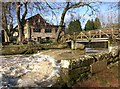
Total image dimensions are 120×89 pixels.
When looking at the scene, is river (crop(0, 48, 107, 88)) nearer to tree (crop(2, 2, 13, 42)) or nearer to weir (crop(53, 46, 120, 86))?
weir (crop(53, 46, 120, 86))

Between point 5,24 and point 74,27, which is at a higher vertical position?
point 5,24

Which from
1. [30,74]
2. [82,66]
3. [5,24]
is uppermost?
[5,24]

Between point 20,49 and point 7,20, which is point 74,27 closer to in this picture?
point 7,20

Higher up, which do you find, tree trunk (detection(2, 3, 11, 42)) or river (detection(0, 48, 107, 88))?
tree trunk (detection(2, 3, 11, 42))

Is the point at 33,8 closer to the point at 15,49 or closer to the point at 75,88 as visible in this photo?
the point at 15,49

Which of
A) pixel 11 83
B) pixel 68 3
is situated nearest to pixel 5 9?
pixel 68 3

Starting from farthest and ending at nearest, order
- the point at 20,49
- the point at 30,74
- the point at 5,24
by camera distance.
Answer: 1. the point at 5,24
2. the point at 20,49
3. the point at 30,74

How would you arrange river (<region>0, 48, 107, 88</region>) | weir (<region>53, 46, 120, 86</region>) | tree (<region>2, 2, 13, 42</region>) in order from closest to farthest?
weir (<region>53, 46, 120, 86</region>)
river (<region>0, 48, 107, 88</region>)
tree (<region>2, 2, 13, 42</region>)

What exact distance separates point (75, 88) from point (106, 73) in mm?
1546

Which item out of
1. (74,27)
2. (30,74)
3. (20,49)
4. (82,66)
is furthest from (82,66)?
(74,27)

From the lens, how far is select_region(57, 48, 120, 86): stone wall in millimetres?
7418

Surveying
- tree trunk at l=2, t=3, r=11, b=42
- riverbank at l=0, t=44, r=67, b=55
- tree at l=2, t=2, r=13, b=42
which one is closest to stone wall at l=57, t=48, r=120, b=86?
riverbank at l=0, t=44, r=67, b=55

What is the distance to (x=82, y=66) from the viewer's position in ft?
26.2

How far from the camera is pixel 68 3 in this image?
1928 cm
